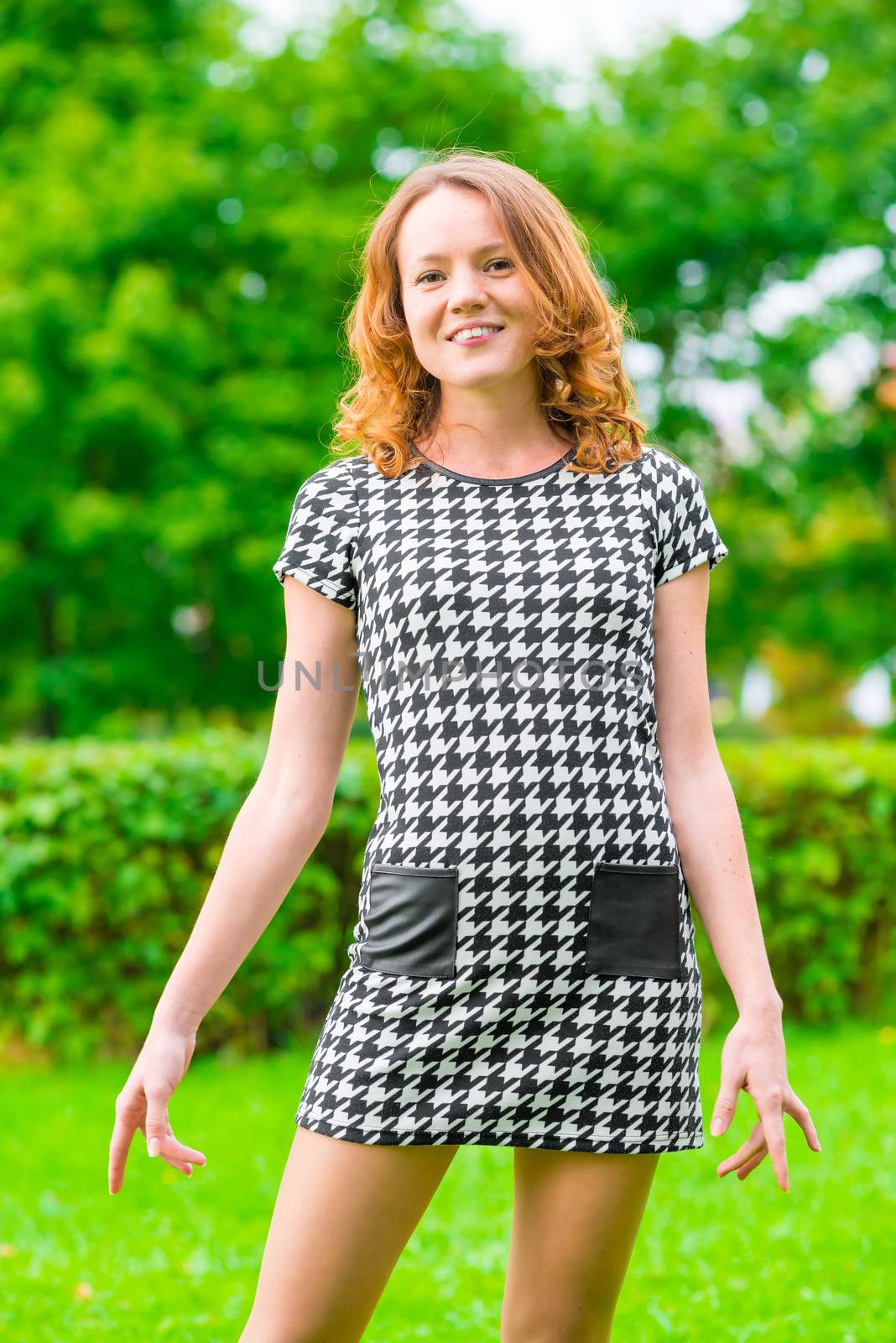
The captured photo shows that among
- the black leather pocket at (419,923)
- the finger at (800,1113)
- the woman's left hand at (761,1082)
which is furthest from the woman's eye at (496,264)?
the finger at (800,1113)

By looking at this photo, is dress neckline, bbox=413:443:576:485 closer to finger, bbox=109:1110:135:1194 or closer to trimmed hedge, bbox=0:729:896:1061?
finger, bbox=109:1110:135:1194

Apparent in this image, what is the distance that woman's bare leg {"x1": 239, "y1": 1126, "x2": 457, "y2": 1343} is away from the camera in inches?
70.5

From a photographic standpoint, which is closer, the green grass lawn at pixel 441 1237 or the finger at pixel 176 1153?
the finger at pixel 176 1153

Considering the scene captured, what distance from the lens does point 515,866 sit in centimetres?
182

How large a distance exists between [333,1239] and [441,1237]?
8.59 feet

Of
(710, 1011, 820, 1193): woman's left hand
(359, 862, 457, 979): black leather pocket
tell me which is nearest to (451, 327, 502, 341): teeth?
(359, 862, 457, 979): black leather pocket

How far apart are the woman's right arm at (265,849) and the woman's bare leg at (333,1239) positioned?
154 millimetres

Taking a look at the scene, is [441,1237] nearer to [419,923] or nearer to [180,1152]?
[180,1152]

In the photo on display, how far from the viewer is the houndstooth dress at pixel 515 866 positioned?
1.81 metres

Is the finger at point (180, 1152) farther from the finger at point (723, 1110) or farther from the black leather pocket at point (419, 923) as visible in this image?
the finger at point (723, 1110)

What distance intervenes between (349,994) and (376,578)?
542 millimetres

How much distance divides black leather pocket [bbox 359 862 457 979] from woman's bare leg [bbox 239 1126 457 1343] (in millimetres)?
229

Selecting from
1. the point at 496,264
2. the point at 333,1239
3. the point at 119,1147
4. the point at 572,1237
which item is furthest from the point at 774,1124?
the point at 496,264

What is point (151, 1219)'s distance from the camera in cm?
434
